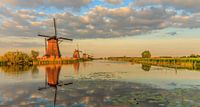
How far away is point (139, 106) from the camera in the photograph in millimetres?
13789

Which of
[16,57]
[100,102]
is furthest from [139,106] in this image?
[16,57]

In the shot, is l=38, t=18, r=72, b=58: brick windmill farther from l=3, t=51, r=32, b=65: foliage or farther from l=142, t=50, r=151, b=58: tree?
l=142, t=50, r=151, b=58: tree

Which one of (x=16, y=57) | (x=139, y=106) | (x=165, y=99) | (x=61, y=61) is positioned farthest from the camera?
(x=61, y=61)

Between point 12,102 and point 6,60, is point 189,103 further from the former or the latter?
point 6,60

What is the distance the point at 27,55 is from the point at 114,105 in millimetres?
65735

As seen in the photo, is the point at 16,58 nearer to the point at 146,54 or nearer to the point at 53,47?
the point at 53,47

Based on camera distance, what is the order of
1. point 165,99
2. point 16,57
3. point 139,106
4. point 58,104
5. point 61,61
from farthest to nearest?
point 61,61, point 16,57, point 165,99, point 58,104, point 139,106

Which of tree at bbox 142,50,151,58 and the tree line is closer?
the tree line

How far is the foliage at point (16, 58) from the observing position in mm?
72938

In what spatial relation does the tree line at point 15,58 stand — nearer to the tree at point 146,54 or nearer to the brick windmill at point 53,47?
the brick windmill at point 53,47

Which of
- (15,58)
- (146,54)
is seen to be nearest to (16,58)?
(15,58)

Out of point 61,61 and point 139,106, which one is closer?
point 139,106

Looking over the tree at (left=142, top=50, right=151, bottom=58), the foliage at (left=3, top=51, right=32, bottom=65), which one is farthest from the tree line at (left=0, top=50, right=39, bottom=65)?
the tree at (left=142, top=50, right=151, bottom=58)

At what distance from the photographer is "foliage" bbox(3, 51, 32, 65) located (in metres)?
72.9
